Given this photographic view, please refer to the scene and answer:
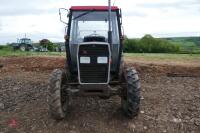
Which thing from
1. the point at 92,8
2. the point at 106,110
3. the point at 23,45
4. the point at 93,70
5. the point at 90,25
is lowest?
the point at 106,110

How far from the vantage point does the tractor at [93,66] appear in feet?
36.2

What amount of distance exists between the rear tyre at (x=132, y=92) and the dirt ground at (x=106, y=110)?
0.37m

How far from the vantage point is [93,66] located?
36.8ft

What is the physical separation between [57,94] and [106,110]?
179 cm

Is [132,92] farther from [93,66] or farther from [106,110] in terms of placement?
[106,110]

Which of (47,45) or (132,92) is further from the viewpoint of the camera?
(47,45)

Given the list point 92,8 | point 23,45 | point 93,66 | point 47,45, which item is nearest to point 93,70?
point 93,66

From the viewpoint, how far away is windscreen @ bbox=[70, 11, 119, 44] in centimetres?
1197

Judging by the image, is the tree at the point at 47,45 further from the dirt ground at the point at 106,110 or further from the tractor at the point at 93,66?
the tractor at the point at 93,66

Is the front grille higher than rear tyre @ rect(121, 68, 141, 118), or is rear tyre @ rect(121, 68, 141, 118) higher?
the front grille

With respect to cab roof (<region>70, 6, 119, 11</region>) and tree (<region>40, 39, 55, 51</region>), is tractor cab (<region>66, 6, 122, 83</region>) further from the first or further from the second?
→ tree (<region>40, 39, 55, 51</region>)

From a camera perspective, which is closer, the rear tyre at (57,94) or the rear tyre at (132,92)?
the rear tyre at (57,94)

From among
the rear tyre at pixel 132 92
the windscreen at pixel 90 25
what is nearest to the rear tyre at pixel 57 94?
the windscreen at pixel 90 25

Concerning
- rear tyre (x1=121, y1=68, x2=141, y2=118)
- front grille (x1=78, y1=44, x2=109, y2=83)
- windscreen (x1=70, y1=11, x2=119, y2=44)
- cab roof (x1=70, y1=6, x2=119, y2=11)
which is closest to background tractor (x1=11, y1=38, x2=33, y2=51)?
windscreen (x1=70, y1=11, x2=119, y2=44)
